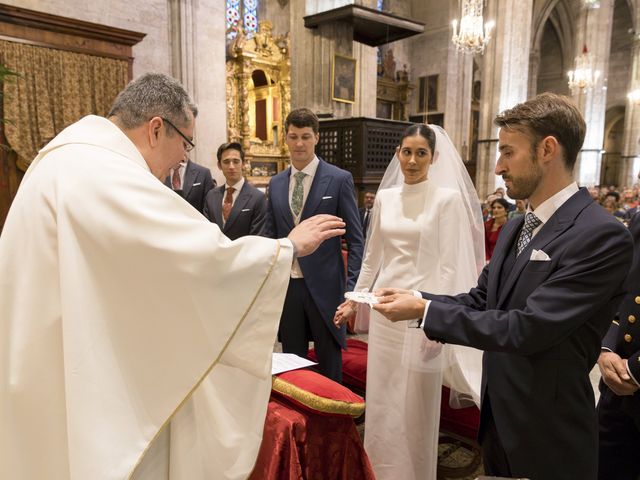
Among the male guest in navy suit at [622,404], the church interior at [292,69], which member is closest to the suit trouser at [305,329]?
the male guest in navy suit at [622,404]

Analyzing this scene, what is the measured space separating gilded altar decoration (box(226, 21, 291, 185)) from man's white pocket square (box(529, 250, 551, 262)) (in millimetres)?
12884

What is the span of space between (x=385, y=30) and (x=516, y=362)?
794 centimetres

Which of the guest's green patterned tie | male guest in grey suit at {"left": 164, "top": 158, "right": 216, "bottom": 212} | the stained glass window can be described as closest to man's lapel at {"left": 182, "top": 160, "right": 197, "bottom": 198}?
male guest in grey suit at {"left": 164, "top": 158, "right": 216, "bottom": 212}

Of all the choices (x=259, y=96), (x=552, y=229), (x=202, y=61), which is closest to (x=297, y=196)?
(x=552, y=229)

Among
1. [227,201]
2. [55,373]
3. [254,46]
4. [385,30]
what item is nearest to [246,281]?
[55,373]

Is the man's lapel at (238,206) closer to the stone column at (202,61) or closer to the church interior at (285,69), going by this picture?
the church interior at (285,69)

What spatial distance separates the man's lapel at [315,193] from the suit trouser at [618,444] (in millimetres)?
1801

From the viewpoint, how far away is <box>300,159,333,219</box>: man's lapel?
307 centimetres

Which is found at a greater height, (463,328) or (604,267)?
(604,267)

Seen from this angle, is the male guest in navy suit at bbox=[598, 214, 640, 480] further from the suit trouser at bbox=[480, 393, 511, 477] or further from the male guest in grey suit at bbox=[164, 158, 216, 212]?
the male guest in grey suit at bbox=[164, 158, 216, 212]

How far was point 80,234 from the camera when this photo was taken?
53.3 inches

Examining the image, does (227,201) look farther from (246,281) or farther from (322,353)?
(246,281)

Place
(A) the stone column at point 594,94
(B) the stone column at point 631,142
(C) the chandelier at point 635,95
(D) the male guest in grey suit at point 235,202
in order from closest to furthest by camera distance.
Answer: (D) the male guest in grey suit at point 235,202 → (A) the stone column at point 594,94 → (C) the chandelier at point 635,95 → (B) the stone column at point 631,142

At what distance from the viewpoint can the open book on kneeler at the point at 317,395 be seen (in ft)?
5.85
